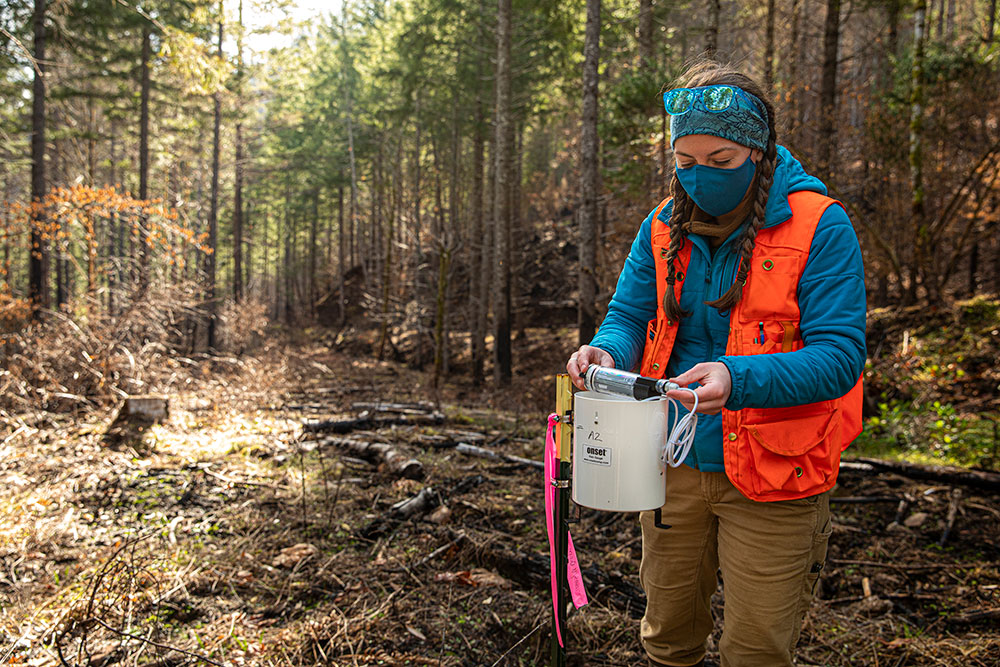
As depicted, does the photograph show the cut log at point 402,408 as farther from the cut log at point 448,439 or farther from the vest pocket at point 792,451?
the vest pocket at point 792,451

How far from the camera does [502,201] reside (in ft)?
43.8

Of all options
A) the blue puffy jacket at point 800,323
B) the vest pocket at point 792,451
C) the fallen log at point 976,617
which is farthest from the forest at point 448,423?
the vest pocket at point 792,451

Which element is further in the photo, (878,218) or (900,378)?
(878,218)

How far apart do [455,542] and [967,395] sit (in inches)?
222

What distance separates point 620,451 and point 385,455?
4.80 meters

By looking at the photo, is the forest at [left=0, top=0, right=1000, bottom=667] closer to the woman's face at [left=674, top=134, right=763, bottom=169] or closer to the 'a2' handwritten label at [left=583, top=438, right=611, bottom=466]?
the woman's face at [left=674, top=134, right=763, bottom=169]

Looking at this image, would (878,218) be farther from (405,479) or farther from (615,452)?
(615,452)

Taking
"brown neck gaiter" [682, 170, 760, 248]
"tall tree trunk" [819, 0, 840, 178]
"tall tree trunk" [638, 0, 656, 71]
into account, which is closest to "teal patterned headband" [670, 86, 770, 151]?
"brown neck gaiter" [682, 170, 760, 248]

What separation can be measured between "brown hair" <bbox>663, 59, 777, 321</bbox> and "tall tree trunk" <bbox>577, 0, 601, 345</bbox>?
28.7 ft

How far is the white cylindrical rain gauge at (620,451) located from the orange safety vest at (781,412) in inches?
9.1

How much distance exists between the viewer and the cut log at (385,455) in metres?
5.65

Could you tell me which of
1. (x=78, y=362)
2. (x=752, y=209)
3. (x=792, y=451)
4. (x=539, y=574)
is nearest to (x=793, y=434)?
(x=792, y=451)

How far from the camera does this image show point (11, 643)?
2.85 meters

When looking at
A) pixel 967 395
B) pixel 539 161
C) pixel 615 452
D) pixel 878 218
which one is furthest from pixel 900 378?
pixel 539 161
